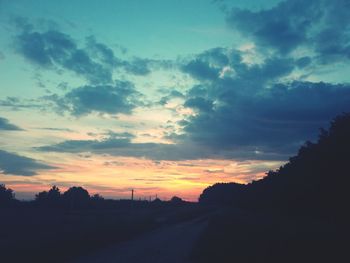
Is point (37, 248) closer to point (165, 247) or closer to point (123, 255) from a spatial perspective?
point (123, 255)

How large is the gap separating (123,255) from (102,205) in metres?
79.1

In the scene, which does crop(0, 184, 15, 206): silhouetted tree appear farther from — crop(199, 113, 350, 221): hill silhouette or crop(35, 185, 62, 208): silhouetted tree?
crop(199, 113, 350, 221): hill silhouette

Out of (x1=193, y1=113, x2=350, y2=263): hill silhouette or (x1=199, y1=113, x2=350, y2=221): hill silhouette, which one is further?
(x1=199, y1=113, x2=350, y2=221): hill silhouette

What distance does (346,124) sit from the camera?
37531 mm

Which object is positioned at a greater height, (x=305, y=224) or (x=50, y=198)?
(x=50, y=198)

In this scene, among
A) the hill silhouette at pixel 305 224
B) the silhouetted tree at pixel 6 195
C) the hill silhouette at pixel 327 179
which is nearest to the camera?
the hill silhouette at pixel 305 224

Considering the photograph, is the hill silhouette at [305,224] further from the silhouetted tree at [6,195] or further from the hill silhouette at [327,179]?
the silhouetted tree at [6,195]

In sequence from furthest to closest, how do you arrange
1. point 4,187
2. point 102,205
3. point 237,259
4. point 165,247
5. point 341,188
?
point 102,205 → point 4,187 → point 341,188 → point 165,247 → point 237,259

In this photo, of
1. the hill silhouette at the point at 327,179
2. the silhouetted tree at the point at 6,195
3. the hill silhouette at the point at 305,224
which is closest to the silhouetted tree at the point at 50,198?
the silhouetted tree at the point at 6,195

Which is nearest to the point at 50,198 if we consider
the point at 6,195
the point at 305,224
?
the point at 6,195

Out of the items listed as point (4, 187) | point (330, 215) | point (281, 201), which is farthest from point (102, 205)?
point (330, 215)

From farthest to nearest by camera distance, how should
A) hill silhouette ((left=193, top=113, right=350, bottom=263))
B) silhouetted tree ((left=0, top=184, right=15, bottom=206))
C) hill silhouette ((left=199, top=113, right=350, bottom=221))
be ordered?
silhouetted tree ((left=0, top=184, right=15, bottom=206)) → hill silhouette ((left=199, top=113, right=350, bottom=221)) → hill silhouette ((left=193, top=113, right=350, bottom=263))

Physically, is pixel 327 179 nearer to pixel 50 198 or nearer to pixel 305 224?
pixel 305 224

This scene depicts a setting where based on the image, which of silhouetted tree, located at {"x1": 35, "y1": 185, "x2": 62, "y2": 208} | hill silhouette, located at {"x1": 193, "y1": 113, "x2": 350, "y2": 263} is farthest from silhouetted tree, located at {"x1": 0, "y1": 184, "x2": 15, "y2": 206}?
hill silhouette, located at {"x1": 193, "y1": 113, "x2": 350, "y2": 263}
